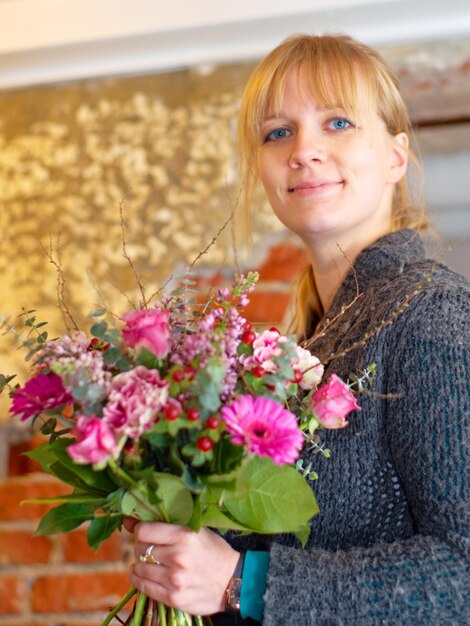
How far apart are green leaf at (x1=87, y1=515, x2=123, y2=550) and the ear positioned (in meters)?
0.59

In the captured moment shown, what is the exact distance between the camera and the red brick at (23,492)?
157 centimetres

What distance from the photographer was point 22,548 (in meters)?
1.57

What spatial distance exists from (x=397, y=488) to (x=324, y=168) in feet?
1.29

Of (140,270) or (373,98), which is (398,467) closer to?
(373,98)

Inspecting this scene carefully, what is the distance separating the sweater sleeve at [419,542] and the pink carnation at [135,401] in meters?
0.22

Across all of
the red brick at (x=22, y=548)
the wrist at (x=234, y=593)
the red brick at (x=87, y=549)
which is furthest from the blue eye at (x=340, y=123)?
the red brick at (x=22, y=548)

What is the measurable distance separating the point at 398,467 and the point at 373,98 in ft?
1.58

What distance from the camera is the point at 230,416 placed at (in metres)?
0.61

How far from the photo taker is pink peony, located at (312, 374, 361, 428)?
69 cm

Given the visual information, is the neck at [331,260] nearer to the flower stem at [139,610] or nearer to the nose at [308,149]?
the nose at [308,149]

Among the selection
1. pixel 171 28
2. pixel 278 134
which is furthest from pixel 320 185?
pixel 171 28

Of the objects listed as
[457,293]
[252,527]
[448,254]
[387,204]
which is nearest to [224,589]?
[252,527]

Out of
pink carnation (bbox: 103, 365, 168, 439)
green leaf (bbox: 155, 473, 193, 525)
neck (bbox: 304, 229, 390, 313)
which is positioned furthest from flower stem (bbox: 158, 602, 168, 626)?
neck (bbox: 304, 229, 390, 313)

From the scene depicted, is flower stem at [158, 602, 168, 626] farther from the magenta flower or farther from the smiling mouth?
the smiling mouth
